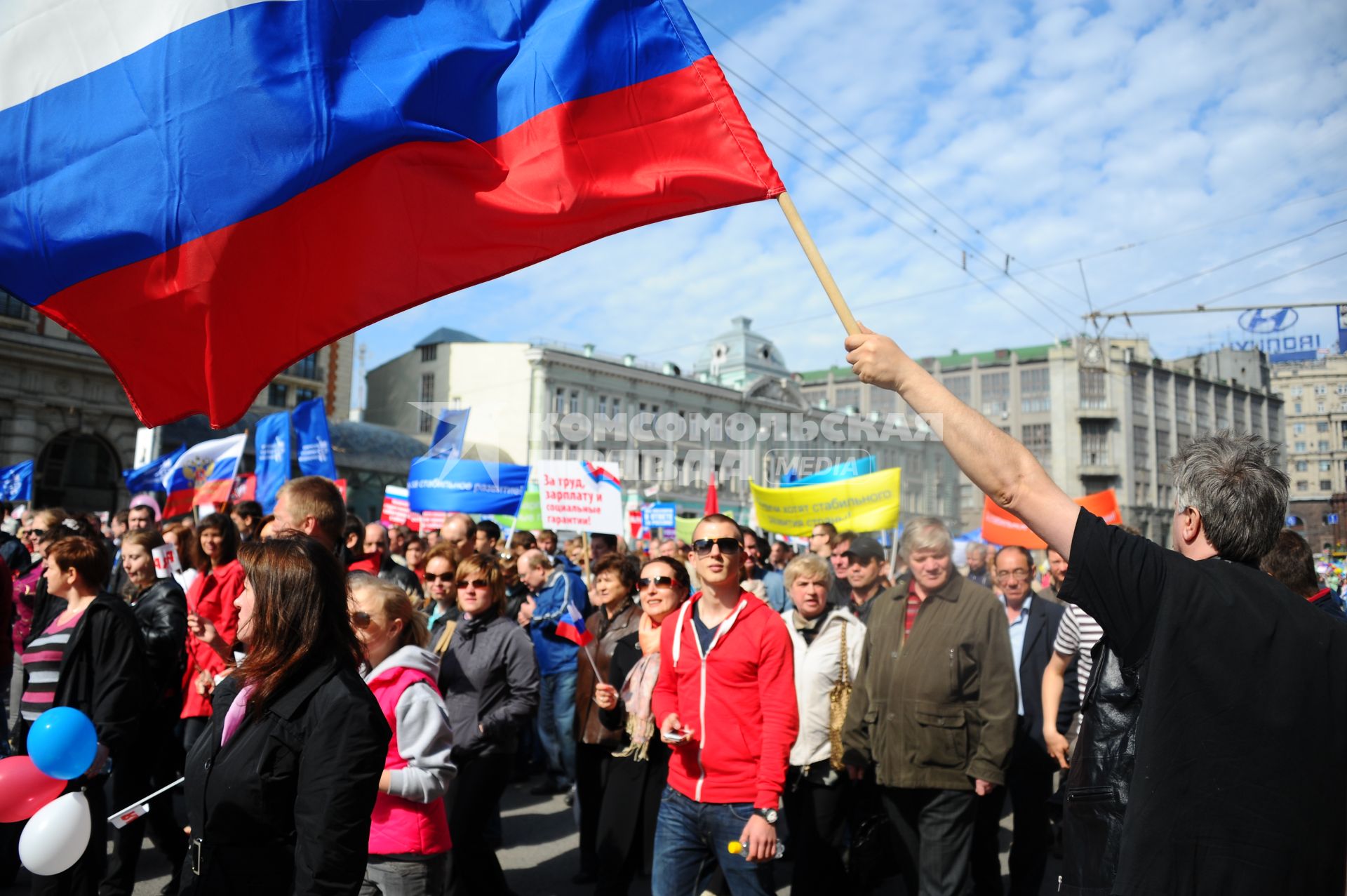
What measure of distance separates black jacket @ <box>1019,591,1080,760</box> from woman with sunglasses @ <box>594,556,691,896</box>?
2.35 meters

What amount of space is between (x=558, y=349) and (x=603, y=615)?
162ft

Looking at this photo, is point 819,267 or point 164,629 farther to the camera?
point 164,629

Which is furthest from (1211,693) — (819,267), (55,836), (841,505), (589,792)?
(841,505)

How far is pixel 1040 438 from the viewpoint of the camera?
79.9m

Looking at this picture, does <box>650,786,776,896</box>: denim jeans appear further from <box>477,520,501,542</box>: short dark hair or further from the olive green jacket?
<box>477,520,501,542</box>: short dark hair

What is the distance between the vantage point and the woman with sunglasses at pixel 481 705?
4.93m

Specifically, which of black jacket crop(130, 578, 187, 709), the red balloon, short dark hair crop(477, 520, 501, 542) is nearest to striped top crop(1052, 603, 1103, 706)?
the red balloon

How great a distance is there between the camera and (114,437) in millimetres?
35000

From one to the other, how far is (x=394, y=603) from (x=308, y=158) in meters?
1.71

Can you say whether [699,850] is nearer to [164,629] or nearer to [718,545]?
[718,545]

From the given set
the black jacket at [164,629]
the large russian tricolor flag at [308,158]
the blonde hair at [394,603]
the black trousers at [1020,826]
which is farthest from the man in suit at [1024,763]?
the black jacket at [164,629]

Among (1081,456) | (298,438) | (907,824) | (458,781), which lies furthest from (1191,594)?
(1081,456)

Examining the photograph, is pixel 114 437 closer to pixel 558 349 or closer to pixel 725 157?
pixel 558 349

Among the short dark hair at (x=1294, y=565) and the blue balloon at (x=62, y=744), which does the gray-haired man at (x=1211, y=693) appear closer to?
the short dark hair at (x=1294, y=565)
